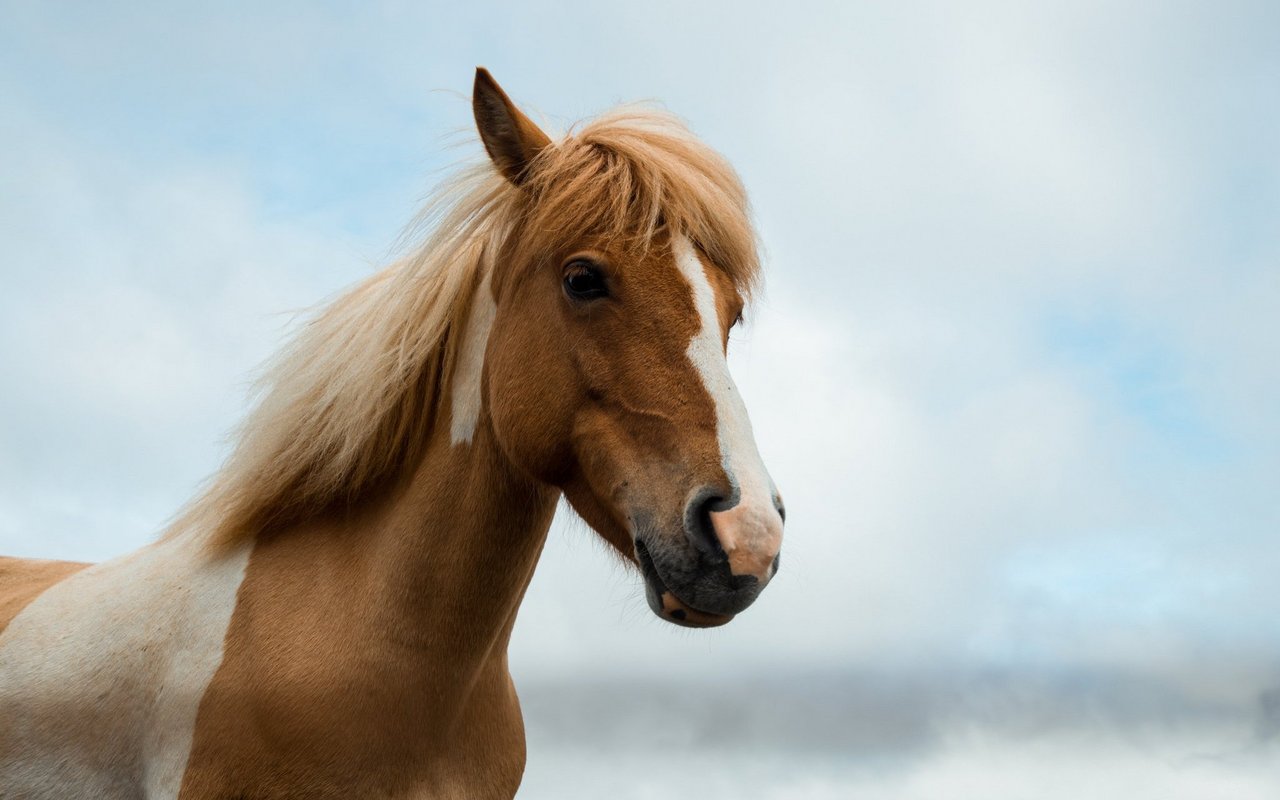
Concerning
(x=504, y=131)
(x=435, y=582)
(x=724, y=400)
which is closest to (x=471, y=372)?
(x=435, y=582)

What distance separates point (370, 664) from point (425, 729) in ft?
0.92

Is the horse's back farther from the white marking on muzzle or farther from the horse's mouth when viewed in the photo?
the white marking on muzzle

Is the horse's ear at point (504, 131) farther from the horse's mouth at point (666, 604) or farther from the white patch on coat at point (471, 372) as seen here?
the horse's mouth at point (666, 604)

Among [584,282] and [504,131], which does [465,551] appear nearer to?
[584,282]

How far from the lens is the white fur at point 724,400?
9.66ft

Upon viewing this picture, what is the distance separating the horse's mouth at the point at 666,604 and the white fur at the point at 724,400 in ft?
1.18

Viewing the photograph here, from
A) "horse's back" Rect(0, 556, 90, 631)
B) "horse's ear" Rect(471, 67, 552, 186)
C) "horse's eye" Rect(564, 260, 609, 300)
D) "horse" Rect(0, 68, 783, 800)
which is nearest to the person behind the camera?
"horse" Rect(0, 68, 783, 800)

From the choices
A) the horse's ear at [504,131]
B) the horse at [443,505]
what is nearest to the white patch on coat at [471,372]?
the horse at [443,505]

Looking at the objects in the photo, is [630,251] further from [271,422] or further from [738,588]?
[271,422]

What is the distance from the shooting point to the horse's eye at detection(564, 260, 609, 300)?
11.2 ft

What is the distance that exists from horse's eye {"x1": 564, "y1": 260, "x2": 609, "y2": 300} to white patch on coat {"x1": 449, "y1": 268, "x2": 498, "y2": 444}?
1.45 ft

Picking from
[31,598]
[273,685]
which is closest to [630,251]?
[273,685]

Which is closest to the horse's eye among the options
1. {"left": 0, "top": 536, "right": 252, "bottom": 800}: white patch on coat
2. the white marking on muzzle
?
the white marking on muzzle

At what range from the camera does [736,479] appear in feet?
9.68
